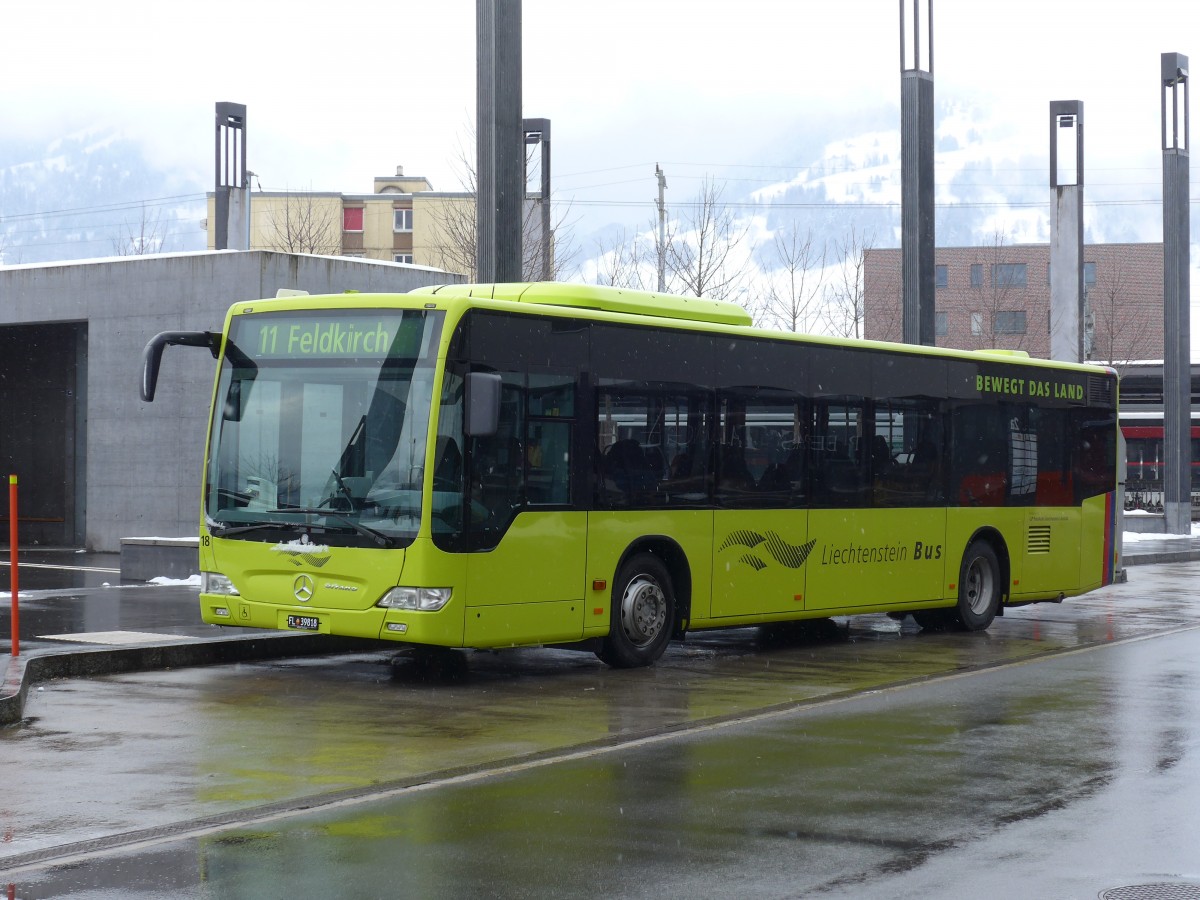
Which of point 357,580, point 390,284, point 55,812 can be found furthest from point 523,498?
point 390,284

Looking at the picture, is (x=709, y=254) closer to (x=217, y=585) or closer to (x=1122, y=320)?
(x=217, y=585)

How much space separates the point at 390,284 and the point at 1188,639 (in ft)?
42.6

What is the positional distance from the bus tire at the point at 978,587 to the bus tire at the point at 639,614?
16.5 feet

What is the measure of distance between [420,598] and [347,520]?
34.2 inches

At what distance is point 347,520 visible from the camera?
12.8 m

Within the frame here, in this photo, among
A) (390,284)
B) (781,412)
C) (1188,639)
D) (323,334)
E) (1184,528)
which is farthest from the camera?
(1184,528)

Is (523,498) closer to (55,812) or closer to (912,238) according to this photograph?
(55,812)

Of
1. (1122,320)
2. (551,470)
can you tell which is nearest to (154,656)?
(551,470)

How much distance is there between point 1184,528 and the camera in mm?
39094

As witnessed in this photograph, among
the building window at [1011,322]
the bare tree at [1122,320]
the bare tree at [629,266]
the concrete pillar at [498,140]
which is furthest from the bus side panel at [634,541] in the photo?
the building window at [1011,322]

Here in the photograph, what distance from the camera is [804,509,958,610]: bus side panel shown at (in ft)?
53.6

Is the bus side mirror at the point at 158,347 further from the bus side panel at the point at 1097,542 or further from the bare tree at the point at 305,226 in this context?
the bare tree at the point at 305,226

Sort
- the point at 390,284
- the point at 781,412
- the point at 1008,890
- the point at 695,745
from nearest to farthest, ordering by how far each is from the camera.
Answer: the point at 1008,890
the point at 695,745
the point at 781,412
the point at 390,284

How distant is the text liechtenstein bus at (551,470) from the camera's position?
12.7 metres
